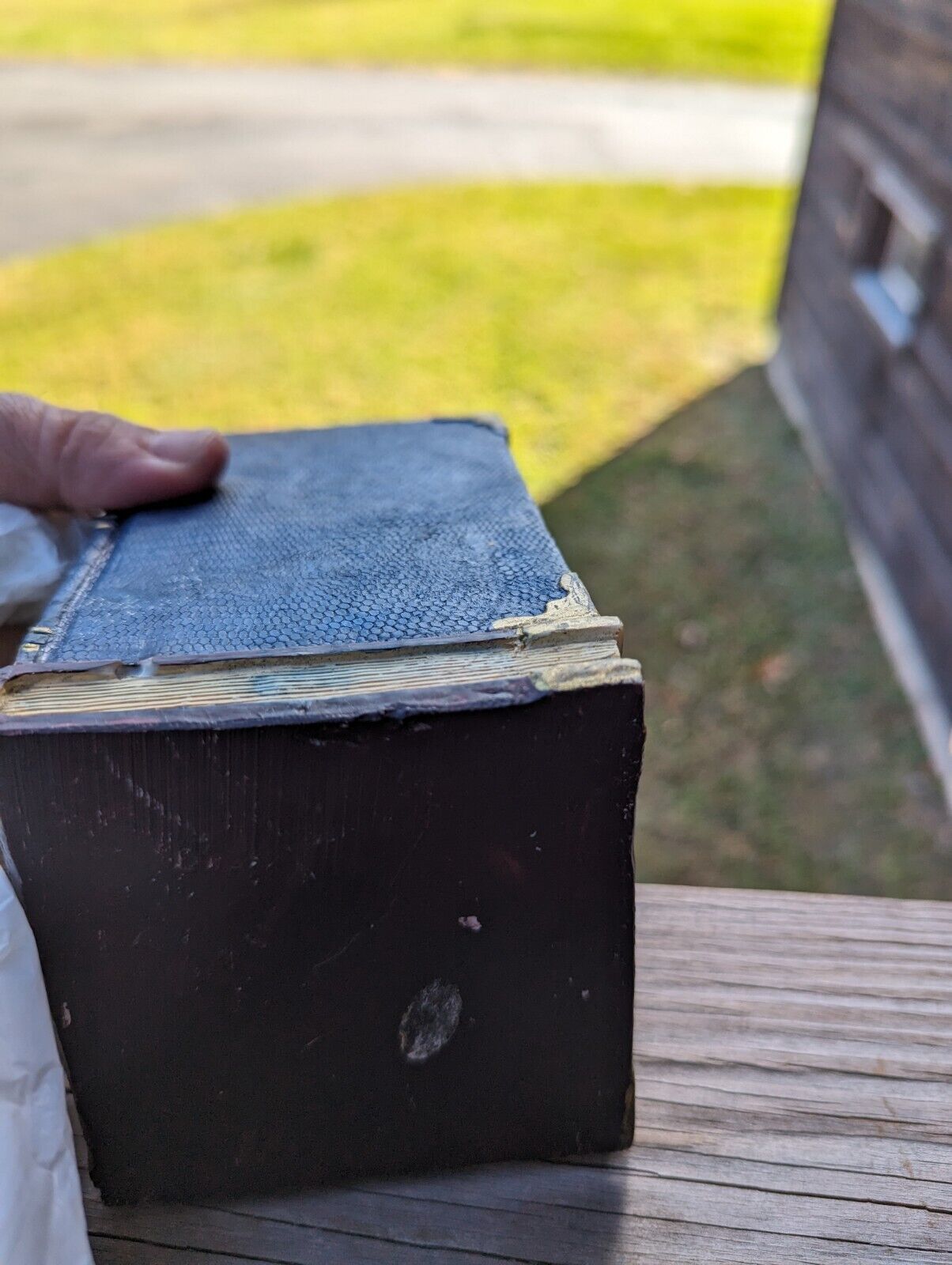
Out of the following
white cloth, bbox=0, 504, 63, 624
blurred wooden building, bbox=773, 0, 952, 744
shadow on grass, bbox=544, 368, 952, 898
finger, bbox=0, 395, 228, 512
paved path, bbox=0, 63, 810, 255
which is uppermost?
finger, bbox=0, 395, 228, 512

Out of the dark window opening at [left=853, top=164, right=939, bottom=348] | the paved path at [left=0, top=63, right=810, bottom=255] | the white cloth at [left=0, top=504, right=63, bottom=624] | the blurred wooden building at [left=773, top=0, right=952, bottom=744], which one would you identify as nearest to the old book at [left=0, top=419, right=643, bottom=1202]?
the white cloth at [left=0, top=504, right=63, bottom=624]

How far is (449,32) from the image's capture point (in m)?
13.2

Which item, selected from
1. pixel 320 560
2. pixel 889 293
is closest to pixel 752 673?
pixel 889 293

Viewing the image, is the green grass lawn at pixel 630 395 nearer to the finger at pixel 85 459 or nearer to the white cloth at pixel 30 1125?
the finger at pixel 85 459

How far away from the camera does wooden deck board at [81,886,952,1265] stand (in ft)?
3.39

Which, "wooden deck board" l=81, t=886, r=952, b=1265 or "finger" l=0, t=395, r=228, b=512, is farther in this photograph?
"finger" l=0, t=395, r=228, b=512

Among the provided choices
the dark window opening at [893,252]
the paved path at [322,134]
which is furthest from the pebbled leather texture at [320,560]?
the paved path at [322,134]

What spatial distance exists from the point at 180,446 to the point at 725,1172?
1.10 meters

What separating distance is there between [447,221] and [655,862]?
600cm

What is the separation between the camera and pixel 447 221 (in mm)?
7617

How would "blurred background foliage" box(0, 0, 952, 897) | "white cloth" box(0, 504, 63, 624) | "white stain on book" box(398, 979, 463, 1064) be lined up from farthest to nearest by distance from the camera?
"blurred background foliage" box(0, 0, 952, 897)
"white cloth" box(0, 504, 63, 624)
"white stain on book" box(398, 979, 463, 1064)

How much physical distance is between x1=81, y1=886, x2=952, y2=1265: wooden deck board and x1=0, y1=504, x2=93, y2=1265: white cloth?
104 mm

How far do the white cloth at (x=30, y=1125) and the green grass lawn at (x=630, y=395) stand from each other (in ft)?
7.44

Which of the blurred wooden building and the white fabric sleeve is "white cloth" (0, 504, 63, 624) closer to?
the white fabric sleeve
